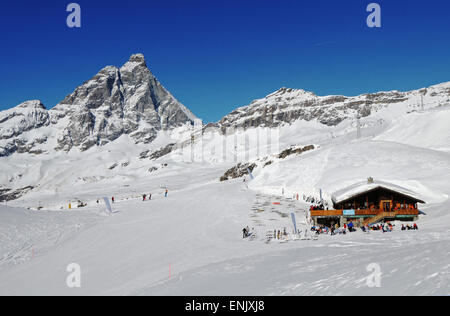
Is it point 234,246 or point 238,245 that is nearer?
point 234,246

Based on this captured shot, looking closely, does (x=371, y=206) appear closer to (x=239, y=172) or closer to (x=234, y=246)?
(x=234, y=246)

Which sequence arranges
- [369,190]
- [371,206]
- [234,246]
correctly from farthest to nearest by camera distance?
[371,206] → [369,190] → [234,246]

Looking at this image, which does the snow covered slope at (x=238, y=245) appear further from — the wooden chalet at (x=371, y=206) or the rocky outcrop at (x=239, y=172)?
the rocky outcrop at (x=239, y=172)

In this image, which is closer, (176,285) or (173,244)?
(176,285)

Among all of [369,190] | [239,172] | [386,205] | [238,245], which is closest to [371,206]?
[386,205]

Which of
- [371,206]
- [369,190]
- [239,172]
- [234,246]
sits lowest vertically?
[234,246]

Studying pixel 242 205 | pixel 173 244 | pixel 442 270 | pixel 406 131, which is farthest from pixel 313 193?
pixel 406 131

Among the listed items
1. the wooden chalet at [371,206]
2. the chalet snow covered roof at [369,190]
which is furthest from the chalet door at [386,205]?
the chalet snow covered roof at [369,190]

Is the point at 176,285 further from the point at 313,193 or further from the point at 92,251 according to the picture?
the point at 313,193

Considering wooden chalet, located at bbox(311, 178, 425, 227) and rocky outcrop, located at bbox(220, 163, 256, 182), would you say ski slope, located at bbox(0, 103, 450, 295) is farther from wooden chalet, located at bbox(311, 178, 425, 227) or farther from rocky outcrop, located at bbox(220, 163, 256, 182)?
rocky outcrop, located at bbox(220, 163, 256, 182)

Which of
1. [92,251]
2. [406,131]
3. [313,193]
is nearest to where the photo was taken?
[92,251]

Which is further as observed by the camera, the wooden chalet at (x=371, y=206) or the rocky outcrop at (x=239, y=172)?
the rocky outcrop at (x=239, y=172)
